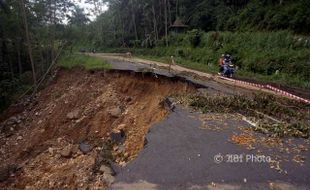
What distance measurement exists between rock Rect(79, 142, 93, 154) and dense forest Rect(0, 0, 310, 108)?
457 inches

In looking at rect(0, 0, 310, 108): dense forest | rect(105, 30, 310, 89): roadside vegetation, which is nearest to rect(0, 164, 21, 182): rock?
rect(0, 0, 310, 108): dense forest

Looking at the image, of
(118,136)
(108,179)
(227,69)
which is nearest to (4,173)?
(118,136)

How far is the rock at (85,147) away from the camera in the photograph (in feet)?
46.3

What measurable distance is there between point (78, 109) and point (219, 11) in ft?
74.4

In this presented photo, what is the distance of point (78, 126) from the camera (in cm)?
1794

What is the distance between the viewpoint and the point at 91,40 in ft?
228

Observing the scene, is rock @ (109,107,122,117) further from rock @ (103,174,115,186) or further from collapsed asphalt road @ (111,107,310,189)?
rock @ (103,174,115,186)

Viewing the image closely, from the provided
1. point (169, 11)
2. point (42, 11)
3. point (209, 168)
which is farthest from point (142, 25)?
point (209, 168)

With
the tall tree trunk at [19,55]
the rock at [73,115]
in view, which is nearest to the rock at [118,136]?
the rock at [73,115]

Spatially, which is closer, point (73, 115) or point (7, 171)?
point (7, 171)

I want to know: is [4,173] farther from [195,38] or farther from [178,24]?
[178,24]

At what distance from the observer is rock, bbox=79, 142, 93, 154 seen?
14113 mm

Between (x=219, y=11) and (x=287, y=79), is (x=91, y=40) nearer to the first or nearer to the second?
(x=219, y=11)

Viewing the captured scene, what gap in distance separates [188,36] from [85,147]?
78.0 ft
